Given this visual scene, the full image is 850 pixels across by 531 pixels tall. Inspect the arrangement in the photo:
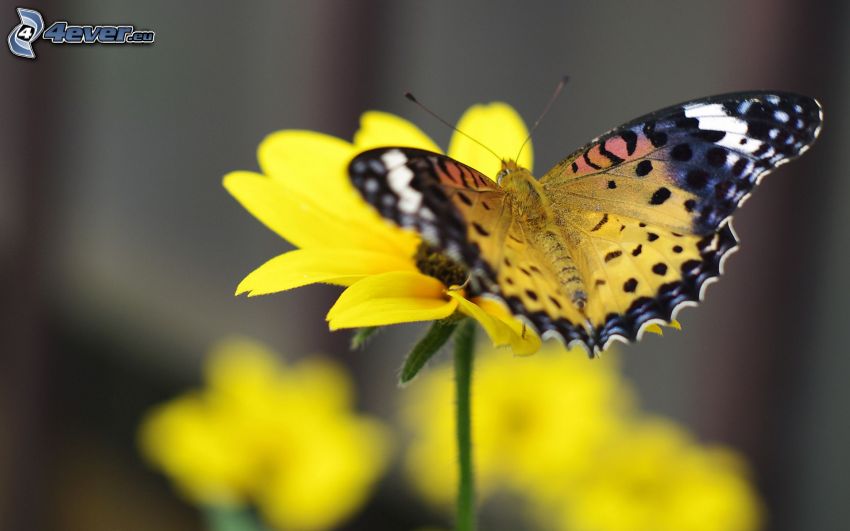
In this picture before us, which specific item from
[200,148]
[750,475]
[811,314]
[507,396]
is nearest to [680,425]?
[750,475]

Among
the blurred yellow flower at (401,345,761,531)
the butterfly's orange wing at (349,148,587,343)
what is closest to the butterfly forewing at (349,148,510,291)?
the butterfly's orange wing at (349,148,587,343)

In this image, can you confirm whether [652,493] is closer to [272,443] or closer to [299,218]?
[272,443]

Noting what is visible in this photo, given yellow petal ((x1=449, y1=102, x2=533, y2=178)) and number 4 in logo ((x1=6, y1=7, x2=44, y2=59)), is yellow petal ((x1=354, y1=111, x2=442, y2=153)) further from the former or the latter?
number 4 in logo ((x1=6, y1=7, x2=44, y2=59))

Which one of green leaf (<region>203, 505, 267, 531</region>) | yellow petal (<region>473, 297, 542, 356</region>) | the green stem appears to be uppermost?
yellow petal (<region>473, 297, 542, 356</region>)

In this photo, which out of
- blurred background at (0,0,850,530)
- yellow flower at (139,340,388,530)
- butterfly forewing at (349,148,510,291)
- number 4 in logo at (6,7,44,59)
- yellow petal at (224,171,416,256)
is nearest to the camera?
butterfly forewing at (349,148,510,291)

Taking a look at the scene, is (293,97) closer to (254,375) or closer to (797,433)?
(254,375)

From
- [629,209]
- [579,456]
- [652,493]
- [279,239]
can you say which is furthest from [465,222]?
[279,239]
